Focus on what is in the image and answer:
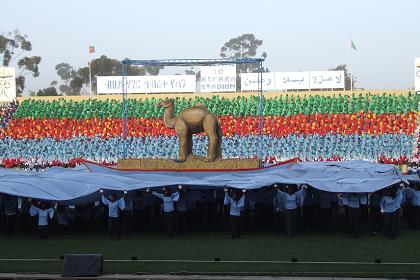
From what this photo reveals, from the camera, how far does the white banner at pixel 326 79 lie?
53688 mm

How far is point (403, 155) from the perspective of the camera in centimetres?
3650

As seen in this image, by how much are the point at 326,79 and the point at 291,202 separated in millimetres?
37766

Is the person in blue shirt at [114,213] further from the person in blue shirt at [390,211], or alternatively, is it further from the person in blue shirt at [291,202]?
the person in blue shirt at [390,211]

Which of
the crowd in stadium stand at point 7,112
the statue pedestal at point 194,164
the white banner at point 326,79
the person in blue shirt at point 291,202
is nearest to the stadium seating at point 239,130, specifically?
the crowd in stadium stand at point 7,112

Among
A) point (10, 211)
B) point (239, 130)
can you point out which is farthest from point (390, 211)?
point (239, 130)

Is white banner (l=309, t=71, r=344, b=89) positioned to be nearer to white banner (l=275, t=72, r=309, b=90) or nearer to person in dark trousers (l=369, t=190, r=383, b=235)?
white banner (l=275, t=72, r=309, b=90)

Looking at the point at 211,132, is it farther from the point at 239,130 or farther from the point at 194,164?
the point at 239,130

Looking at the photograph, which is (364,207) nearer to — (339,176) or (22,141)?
(339,176)

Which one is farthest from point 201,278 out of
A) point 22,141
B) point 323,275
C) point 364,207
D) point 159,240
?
point 22,141

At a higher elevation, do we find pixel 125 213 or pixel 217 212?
pixel 125 213

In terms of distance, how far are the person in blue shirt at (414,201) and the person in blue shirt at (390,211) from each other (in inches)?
44.9

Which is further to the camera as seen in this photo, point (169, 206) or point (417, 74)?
point (417, 74)

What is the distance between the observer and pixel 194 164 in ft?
77.9

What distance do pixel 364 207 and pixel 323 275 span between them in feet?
21.0
